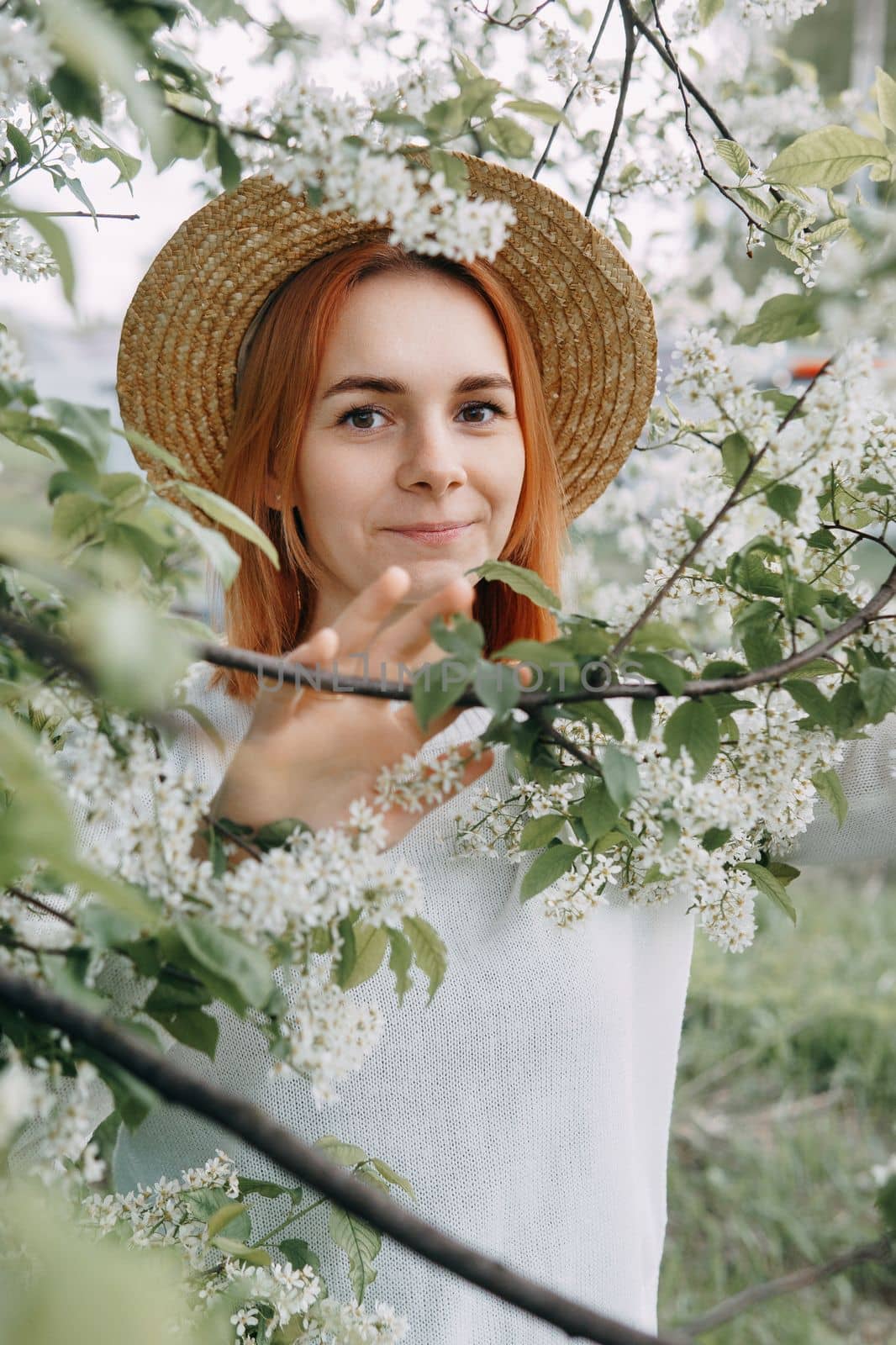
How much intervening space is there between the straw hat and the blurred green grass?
1362 mm

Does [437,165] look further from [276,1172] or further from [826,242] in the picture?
[276,1172]

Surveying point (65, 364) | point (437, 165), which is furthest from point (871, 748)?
point (65, 364)

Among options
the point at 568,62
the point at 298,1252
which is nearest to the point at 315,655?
the point at 298,1252

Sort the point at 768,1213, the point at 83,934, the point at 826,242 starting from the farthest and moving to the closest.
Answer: the point at 768,1213 → the point at 826,242 → the point at 83,934

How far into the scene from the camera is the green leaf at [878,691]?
33.7 inches

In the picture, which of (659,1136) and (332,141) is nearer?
(332,141)

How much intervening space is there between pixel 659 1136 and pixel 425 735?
40.2 inches

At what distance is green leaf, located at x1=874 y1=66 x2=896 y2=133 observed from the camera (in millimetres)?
918

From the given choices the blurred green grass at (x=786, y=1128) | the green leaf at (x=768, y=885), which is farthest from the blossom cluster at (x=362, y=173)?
the blurred green grass at (x=786, y=1128)

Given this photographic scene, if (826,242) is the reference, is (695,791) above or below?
below

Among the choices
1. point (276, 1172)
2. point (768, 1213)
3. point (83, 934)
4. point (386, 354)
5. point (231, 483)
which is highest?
point (386, 354)

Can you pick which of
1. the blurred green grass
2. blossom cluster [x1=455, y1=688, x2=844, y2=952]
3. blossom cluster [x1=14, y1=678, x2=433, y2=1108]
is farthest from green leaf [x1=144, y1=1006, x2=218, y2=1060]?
the blurred green grass

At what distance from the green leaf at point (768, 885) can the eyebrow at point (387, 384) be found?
0.68m

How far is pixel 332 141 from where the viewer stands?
2.46 ft
